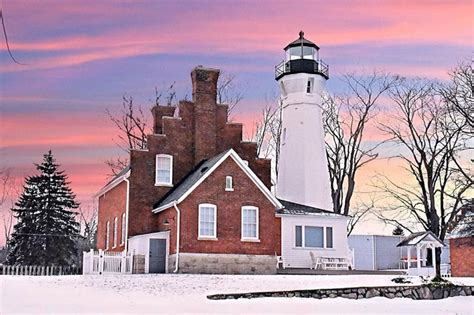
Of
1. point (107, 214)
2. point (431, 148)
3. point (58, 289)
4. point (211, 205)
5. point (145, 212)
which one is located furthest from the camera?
point (431, 148)

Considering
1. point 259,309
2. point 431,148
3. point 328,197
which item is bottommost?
point 259,309

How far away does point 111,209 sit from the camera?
115 ft

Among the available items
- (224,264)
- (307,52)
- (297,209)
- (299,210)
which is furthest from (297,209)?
(307,52)

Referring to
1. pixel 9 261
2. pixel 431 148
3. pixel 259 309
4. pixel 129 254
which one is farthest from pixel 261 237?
pixel 9 261

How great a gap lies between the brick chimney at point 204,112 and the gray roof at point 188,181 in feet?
2.31

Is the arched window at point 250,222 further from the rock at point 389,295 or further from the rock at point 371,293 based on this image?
the rock at point 389,295

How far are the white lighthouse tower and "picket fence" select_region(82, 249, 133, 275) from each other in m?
11.2

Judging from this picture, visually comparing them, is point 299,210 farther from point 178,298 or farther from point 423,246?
point 178,298

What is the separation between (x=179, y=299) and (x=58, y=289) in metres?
4.01

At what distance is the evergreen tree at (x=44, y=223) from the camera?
146 ft

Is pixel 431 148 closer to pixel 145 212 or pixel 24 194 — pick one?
pixel 145 212

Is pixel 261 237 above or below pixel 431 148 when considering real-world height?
below

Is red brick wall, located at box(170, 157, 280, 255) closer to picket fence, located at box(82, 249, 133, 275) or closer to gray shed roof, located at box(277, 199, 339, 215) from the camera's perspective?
picket fence, located at box(82, 249, 133, 275)

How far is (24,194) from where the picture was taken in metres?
46.5
